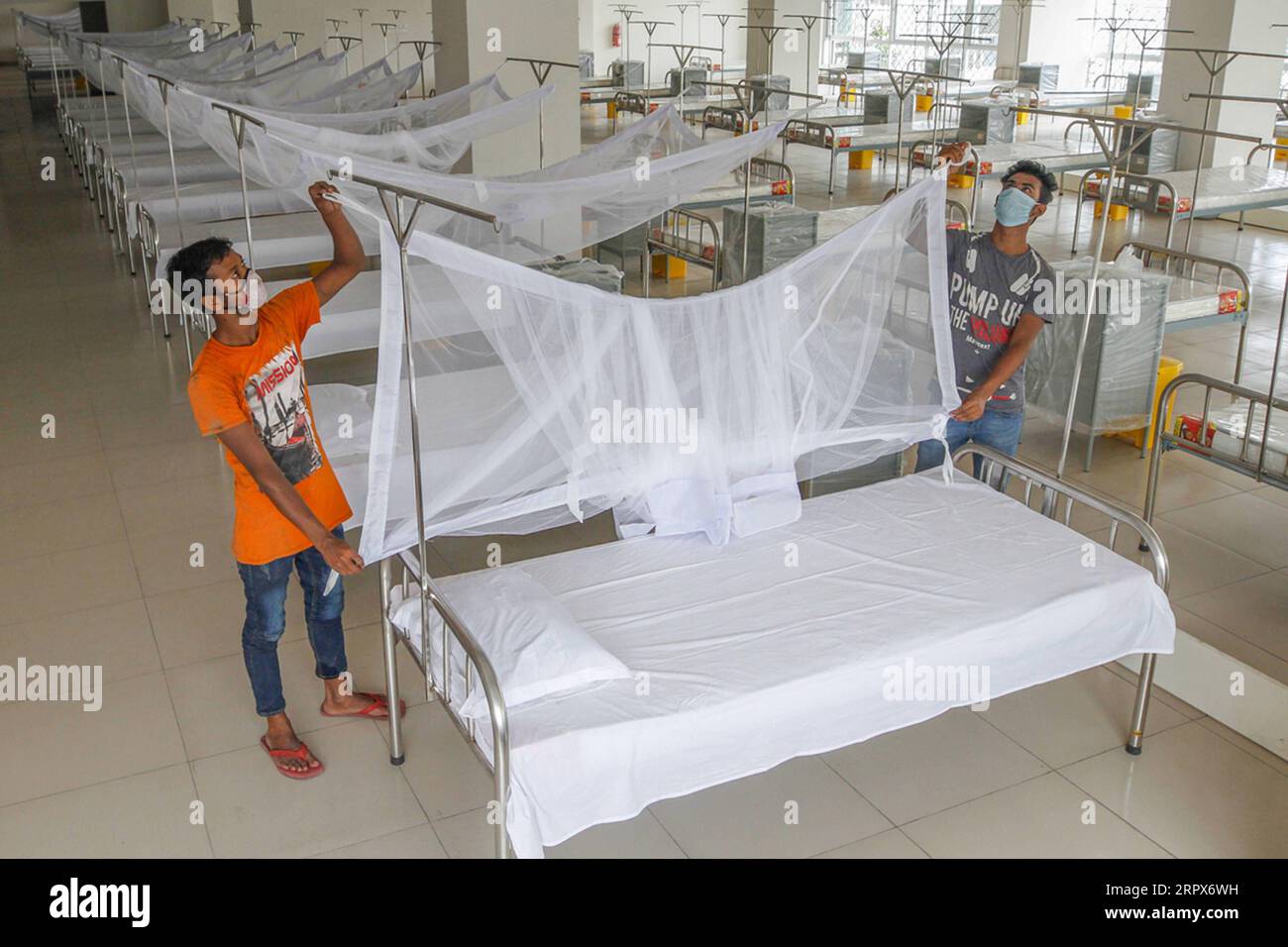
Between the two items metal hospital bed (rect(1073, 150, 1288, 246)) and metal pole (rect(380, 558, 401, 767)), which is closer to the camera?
metal pole (rect(380, 558, 401, 767))

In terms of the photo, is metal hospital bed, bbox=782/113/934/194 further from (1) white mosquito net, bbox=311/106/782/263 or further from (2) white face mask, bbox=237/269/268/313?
(2) white face mask, bbox=237/269/268/313

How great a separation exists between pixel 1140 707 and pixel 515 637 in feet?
5.87

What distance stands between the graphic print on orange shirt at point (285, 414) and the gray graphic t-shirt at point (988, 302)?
2.12 m

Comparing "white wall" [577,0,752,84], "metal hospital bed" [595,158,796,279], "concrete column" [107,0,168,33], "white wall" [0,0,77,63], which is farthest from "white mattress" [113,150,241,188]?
"white wall" [0,0,77,63]

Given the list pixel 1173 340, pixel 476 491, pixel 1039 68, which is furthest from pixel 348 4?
pixel 476 491

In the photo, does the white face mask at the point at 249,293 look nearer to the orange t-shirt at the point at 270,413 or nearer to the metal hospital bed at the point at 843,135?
the orange t-shirt at the point at 270,413

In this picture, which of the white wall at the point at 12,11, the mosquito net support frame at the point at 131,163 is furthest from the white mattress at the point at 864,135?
the white wall at the point at 12,11

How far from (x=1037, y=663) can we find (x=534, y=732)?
4.49 ft

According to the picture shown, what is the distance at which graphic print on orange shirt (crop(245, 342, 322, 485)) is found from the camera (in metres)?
2.88

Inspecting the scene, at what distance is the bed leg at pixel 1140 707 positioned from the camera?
3273 millimetres

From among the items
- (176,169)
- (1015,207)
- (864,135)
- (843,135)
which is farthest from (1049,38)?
(1015,207)

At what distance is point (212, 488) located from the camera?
494 cm

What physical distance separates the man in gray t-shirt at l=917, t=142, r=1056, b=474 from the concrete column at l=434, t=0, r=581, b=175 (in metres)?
4.12

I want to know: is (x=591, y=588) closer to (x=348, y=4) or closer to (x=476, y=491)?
(x=476, y=491)
